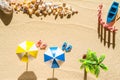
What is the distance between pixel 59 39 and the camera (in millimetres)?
1914

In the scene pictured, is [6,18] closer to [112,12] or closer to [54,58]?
[54,58]

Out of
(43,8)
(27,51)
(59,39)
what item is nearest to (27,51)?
(27,51)

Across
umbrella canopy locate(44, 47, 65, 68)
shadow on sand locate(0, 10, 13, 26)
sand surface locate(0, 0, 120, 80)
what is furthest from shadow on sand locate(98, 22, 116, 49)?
shadow on sand locate(0, 10, 13, 26)

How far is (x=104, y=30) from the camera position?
1.90 m

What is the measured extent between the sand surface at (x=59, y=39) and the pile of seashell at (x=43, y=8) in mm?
34

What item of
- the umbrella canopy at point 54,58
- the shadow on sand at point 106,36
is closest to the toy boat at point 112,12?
the shadow on sand at point 106,36

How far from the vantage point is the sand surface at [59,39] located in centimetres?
184

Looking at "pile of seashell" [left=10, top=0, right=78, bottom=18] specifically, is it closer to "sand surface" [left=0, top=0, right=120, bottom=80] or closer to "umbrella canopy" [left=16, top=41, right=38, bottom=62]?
"sand surface" [left=0, top=0, right=120, bottom=80]

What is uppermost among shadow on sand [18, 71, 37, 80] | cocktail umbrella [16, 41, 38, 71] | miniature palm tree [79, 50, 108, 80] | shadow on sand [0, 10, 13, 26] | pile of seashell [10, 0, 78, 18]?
pile of seashell [10, 0, 78, 18]

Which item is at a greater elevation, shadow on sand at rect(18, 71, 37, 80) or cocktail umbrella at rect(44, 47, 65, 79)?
cocktail umbrella at rect(44, 47, 65, 79)

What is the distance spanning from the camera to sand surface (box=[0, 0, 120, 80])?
1.84 meters

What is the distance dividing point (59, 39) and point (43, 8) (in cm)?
25

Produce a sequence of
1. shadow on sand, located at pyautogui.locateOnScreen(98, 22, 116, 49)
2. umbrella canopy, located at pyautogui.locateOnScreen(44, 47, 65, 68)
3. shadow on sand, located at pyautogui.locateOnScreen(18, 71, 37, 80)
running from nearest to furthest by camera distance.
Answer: umbrella canopy, located at pyautogui.locateOnScreen(44, 47, 65, 68) → shadow on sand, located at pyautogui.locateOnScreen(18, 71, 37, 80) → shadow on sand, located at pyautogui.locateOnScreen(98, 22, 116, 49)

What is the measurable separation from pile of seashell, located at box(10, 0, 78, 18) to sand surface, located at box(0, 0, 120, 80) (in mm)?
34
